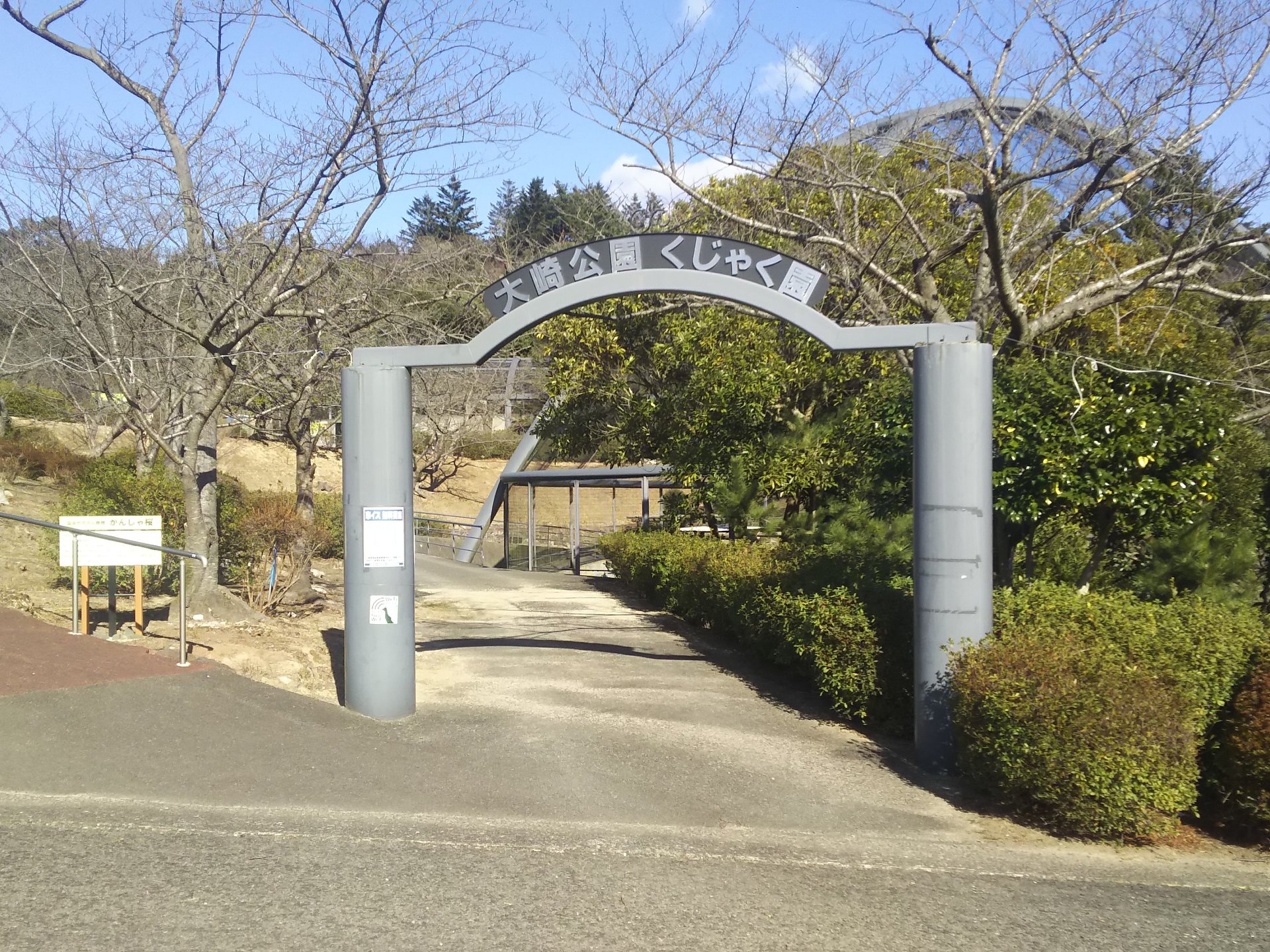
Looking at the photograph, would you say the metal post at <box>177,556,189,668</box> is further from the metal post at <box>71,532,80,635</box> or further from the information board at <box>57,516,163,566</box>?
the metal post at <box>71,532,80,635</box>

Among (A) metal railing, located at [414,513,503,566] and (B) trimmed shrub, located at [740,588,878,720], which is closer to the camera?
(B) trimmed shrub, located at [740,588,878,720]

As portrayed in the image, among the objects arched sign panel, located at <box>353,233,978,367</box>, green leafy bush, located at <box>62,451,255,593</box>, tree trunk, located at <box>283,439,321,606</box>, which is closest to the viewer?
arched sign panel, located at <box>353,233,978,367</box>

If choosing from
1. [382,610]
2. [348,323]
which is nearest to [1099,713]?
[382,610]

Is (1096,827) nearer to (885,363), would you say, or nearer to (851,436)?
(851,436)

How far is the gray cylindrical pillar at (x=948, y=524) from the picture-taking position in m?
7.07

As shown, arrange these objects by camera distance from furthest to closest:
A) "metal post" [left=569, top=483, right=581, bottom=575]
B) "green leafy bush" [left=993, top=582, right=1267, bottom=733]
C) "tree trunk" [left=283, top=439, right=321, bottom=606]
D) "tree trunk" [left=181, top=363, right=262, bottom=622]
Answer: "metal post" [left=569, top=483, right=581, bottom=575]
"tree trunk" [left=283, top=439, right=321, bottom=606]
"tree trunk" [left=181, top=363, right=262, bottom=622]
"green leafy bush" [left=993, top=582, right=1267, bottom=733]

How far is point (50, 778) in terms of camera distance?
6.00 metres

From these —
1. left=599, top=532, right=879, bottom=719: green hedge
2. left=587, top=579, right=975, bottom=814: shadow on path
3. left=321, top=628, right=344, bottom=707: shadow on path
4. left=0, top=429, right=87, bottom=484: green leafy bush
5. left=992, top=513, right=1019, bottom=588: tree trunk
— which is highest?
left=0, top=429, right=87, bottom=484: green leafy bush

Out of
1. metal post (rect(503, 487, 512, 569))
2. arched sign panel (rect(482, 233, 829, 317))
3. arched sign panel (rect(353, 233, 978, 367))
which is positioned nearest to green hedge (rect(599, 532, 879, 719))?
arched sign panel (rect(353, 233, 978, 367))

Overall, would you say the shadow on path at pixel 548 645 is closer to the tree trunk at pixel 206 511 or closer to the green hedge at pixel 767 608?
the green hedge at pixel 767 608

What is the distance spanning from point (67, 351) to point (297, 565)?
5.19 meters

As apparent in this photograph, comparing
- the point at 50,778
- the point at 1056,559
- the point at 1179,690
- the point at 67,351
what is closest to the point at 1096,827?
the point at 1179,690

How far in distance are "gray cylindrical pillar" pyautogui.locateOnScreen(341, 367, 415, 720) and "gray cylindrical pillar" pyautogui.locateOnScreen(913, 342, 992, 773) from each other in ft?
11.9

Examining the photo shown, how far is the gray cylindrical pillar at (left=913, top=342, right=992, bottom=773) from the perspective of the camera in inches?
279
